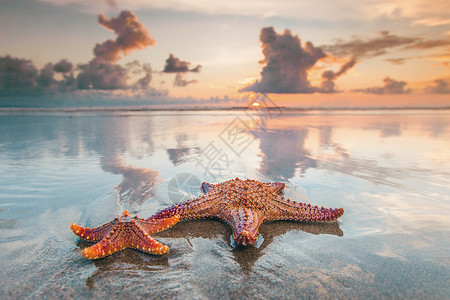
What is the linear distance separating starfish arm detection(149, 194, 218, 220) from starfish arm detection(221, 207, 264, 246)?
0.20 m

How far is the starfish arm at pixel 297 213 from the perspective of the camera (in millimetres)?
3283

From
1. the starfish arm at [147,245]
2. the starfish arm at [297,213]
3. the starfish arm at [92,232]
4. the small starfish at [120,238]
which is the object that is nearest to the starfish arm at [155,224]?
the small starfish at [120,238]

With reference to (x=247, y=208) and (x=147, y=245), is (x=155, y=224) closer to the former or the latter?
(x=147, y=245)

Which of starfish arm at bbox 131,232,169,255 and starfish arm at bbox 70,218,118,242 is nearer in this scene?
starfish arm at bbox 131,232,169,255

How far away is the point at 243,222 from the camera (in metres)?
2.80

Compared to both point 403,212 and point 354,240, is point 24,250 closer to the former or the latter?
point 354,240

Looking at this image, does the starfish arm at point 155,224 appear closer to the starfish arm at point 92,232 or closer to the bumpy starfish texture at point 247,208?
the bumpy starfish texture at point 247,208

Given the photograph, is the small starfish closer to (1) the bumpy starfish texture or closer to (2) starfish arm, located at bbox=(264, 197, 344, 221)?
(1) the bumpy starfish texture

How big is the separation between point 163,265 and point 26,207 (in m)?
2.98

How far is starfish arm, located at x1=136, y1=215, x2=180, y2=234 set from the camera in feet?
9.22

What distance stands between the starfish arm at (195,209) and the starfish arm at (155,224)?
0.16 metres

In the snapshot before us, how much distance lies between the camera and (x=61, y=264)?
2.47 meters

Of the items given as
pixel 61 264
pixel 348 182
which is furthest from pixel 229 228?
pixel 348 182

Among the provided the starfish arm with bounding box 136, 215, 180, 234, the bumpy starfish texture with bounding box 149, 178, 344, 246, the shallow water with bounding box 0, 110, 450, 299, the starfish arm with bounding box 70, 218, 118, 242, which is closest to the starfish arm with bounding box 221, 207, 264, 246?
the bumpy starfish texture with bounding box 149, 178, 344, 246
